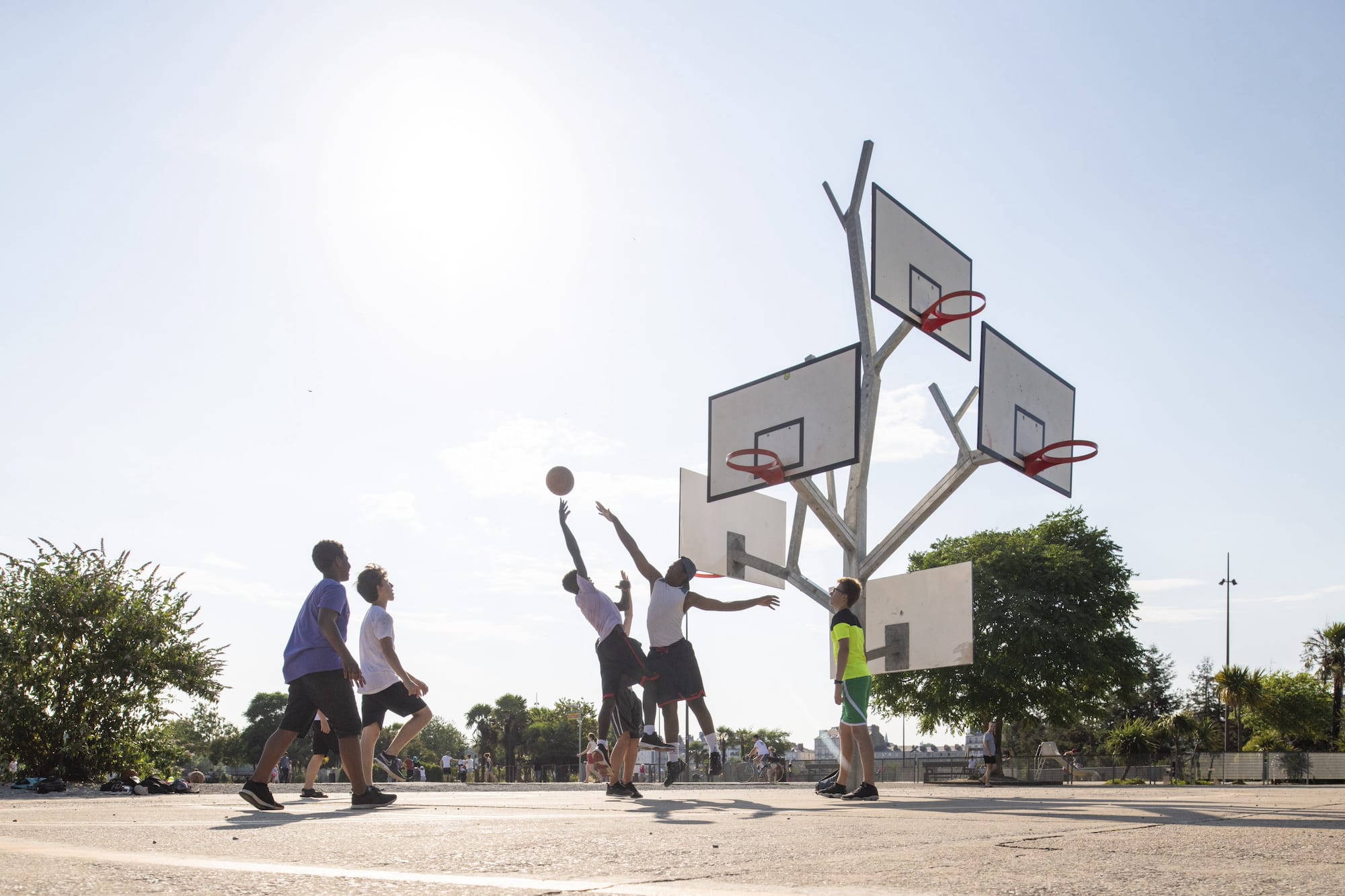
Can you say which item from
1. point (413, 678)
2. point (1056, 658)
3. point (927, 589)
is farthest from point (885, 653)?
point (1056, 658)

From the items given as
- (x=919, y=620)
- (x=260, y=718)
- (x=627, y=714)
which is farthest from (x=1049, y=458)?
(x=260, y=718)

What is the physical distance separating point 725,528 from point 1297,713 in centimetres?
6514

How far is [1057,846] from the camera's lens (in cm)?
381

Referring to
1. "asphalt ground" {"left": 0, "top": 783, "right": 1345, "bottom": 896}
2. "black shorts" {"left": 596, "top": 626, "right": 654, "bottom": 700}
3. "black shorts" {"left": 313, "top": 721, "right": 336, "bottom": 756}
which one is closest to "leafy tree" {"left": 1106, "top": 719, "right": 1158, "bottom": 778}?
"black shorts" {"left": 596, "top": 626, "right": 654, "bottom": 700}

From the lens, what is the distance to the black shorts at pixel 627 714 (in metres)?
8.62

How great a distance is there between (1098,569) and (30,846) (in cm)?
4165

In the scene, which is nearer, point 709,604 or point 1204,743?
point 709,604

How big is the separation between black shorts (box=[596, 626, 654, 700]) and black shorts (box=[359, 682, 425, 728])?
1.58 meters

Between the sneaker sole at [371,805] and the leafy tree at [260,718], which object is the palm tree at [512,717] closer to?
the leafy tree at [260,718]

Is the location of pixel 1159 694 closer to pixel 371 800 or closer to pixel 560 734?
pixel 560 734

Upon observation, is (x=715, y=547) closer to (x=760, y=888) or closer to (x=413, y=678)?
(x=413, y=678)

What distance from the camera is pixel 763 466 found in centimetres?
1325

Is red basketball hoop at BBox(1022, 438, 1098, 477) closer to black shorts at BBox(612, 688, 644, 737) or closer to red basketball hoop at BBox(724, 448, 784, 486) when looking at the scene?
red basketball hoop at BBox(724, 448, 784, 486)

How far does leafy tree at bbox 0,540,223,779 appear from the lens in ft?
54.7
